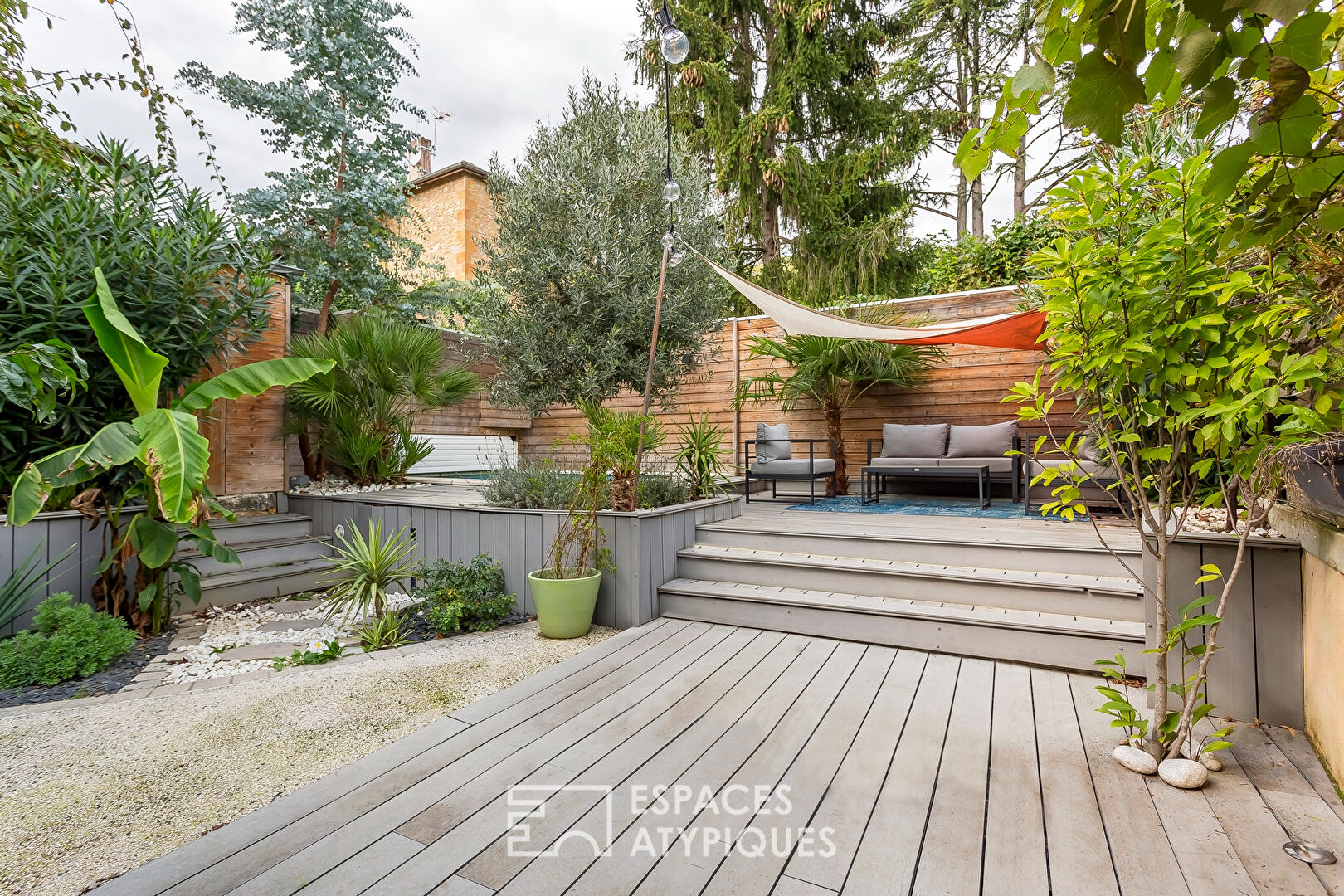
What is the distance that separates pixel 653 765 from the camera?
2.08 meters

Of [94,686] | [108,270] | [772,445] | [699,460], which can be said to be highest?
[108,270]

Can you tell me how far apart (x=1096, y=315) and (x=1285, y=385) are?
0.52 m

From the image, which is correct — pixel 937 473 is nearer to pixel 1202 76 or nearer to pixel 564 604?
pixel 564 604

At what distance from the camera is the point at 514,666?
10.1 ft

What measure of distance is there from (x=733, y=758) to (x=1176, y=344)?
192cm

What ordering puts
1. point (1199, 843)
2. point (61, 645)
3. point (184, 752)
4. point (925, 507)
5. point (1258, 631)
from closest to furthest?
point (1199, 843) → point (184, 752) → point (1258, 631) → point (61, 645) → point (925, 507)

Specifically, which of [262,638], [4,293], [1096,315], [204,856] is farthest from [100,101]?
[1096,315]

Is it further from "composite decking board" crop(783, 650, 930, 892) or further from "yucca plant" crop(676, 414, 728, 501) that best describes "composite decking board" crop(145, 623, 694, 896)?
"yucca plant" crop(676, 414, 728, 501)

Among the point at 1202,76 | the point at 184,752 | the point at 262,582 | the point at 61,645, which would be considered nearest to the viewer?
the point at 1202,76

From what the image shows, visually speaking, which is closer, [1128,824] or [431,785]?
[1128,824]

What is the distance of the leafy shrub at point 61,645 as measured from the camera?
3.03 meters

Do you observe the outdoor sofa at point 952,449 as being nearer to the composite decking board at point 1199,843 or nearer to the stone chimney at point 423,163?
the composite decking board at point 1199,843

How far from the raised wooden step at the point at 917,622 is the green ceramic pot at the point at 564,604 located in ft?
1.87

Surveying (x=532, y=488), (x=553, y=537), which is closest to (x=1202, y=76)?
(x=553, y=537)
